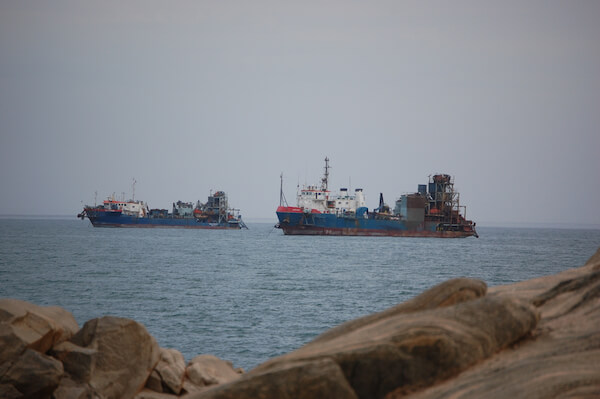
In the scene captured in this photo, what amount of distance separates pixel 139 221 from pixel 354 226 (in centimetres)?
4646

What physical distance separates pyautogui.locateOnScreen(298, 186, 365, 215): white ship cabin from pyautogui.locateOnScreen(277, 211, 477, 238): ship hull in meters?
1.51

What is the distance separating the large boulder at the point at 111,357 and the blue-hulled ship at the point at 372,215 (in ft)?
257

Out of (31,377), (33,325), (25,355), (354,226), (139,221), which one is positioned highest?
(139,221)

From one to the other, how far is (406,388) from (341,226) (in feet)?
279

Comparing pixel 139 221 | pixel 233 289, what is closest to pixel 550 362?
pixel 233 289

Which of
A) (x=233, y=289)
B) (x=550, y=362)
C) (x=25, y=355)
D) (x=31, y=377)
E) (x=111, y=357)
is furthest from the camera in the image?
(x=233, y=289)

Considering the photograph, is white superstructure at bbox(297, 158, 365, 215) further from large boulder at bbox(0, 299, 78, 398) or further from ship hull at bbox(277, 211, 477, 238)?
large boulder at bbox(0, 299, 78, 398)

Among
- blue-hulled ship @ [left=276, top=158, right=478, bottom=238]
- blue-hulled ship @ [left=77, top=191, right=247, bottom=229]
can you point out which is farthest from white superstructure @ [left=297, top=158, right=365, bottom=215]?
blue-hulled ship @ [left=77, top=191, right=247, bottom=229]

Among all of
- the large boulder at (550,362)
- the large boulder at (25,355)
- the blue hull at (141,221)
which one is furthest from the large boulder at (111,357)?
the blue hull at (141,221)

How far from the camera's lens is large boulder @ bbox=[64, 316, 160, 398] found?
29.5ft

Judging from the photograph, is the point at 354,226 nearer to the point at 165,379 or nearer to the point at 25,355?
the point at 165,379

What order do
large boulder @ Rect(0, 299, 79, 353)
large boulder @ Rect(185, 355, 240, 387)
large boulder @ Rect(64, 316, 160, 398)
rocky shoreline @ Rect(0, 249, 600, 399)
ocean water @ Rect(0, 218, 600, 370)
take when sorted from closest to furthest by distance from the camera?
rocky shoreline @ Rect(0, 249, 600, 399) < large boulder @ Rect(0, 299, 79, 353) < large boulder @ Rect(64, 316, 160, 398) < large boulder @ Rect(185, 355, 240, 387) < ocean water @ Rect(0, 218, 600, 370)

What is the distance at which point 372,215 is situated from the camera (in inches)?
3652

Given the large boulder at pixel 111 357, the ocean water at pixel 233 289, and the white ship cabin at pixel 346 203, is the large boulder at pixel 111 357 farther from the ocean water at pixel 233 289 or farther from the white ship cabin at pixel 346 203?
the white ship cabin at pixel 346 203
